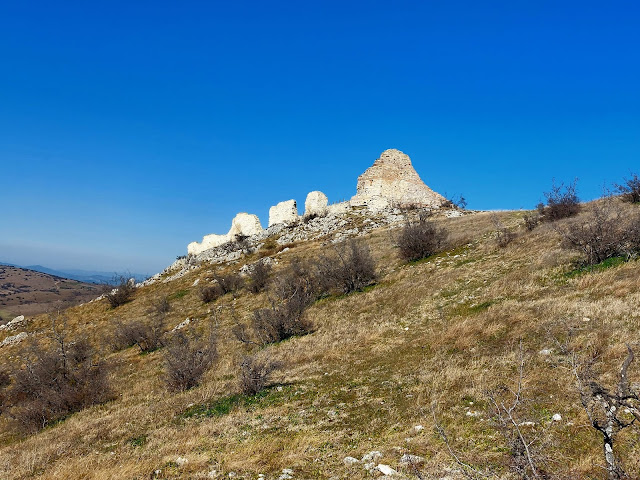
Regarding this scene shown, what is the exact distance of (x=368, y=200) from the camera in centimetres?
6156

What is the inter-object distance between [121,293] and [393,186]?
43.1 m

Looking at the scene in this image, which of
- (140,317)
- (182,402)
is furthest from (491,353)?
(140,317)

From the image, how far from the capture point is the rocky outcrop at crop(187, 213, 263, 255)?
193 feet

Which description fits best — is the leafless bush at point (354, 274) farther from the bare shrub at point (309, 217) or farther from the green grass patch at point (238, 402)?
the bare shrub at point (309, 217)

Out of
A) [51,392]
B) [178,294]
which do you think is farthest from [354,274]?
[178,294]

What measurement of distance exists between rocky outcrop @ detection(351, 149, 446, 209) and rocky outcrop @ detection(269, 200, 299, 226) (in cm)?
1003

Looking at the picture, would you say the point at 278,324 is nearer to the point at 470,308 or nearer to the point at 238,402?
the point at 238,402

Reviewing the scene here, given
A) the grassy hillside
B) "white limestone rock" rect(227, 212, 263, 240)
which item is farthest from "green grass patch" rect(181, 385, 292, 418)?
"white limestone rock" rect(227, 212, 263, 240)

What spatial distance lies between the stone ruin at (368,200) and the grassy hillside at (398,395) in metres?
39.9

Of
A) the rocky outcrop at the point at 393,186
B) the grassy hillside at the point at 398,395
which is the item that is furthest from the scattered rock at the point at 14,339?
the rocky outcrop at the point at 393,186

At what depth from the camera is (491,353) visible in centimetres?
1022

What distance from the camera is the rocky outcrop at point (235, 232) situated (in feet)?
193

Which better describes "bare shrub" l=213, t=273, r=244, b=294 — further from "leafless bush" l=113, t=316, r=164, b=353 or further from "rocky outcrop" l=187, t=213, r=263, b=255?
"rocky outcrop" l=187, t=213, r=263, b=255

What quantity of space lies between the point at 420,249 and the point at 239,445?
21.3m
